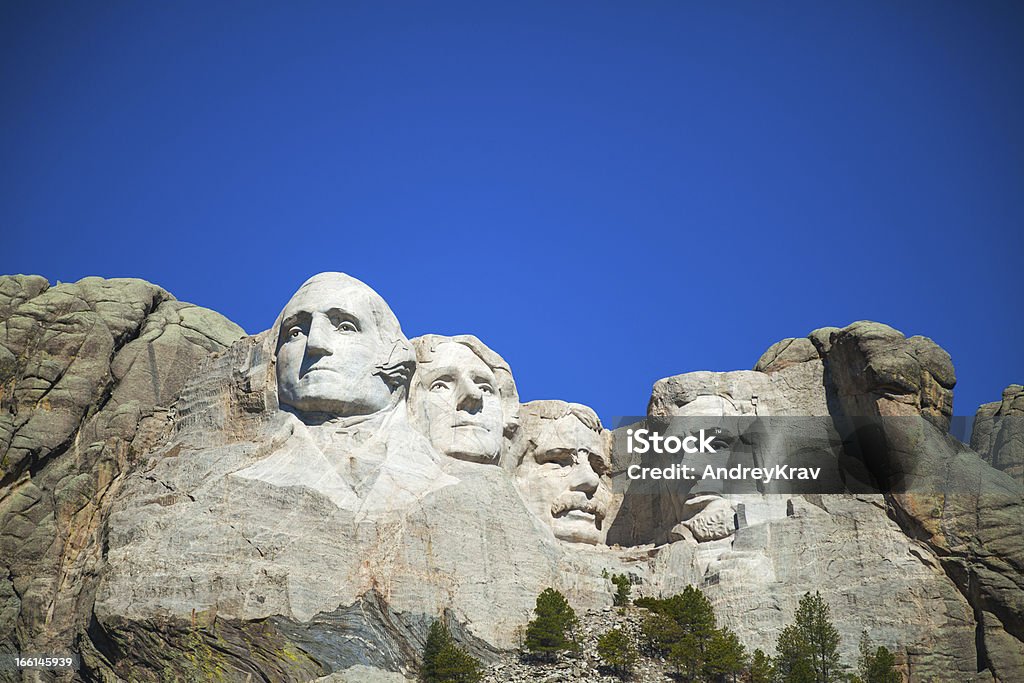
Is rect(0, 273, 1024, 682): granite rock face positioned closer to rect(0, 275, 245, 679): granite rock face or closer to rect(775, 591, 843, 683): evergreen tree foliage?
rect(0, 275, 245, 679): granite rock face

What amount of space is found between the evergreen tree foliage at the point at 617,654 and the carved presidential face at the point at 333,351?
5345 mm

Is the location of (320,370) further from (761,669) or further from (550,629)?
(761,669)

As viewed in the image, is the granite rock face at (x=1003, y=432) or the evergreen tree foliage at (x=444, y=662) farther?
the granite rock face at (x=1003, y=432)

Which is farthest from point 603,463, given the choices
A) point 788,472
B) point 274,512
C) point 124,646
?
point 124,646

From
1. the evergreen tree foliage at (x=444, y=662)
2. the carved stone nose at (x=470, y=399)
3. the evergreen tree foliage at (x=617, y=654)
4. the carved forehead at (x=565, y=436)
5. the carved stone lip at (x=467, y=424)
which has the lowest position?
the evergreen tree foliage at (x=444, y=662)

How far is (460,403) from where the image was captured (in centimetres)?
2930

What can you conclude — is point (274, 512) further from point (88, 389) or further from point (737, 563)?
point (737, 563)

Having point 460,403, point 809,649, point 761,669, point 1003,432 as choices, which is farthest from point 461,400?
point 1003,432

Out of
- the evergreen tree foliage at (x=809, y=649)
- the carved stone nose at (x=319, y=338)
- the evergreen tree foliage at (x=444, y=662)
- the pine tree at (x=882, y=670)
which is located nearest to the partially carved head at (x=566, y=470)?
the evergreen tree foliage at (x=809, y=649)

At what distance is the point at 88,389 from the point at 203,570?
5916 mm

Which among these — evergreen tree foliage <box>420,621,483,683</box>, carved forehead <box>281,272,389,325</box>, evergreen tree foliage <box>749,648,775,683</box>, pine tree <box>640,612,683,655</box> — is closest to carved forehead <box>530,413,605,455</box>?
carved forehead <box>281,272,389,325</box>

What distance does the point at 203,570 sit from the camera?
23859 millimetres

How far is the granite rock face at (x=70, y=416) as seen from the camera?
84.0 feet

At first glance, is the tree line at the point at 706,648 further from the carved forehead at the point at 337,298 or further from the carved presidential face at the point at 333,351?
the carved forehead at the point at 337,298
